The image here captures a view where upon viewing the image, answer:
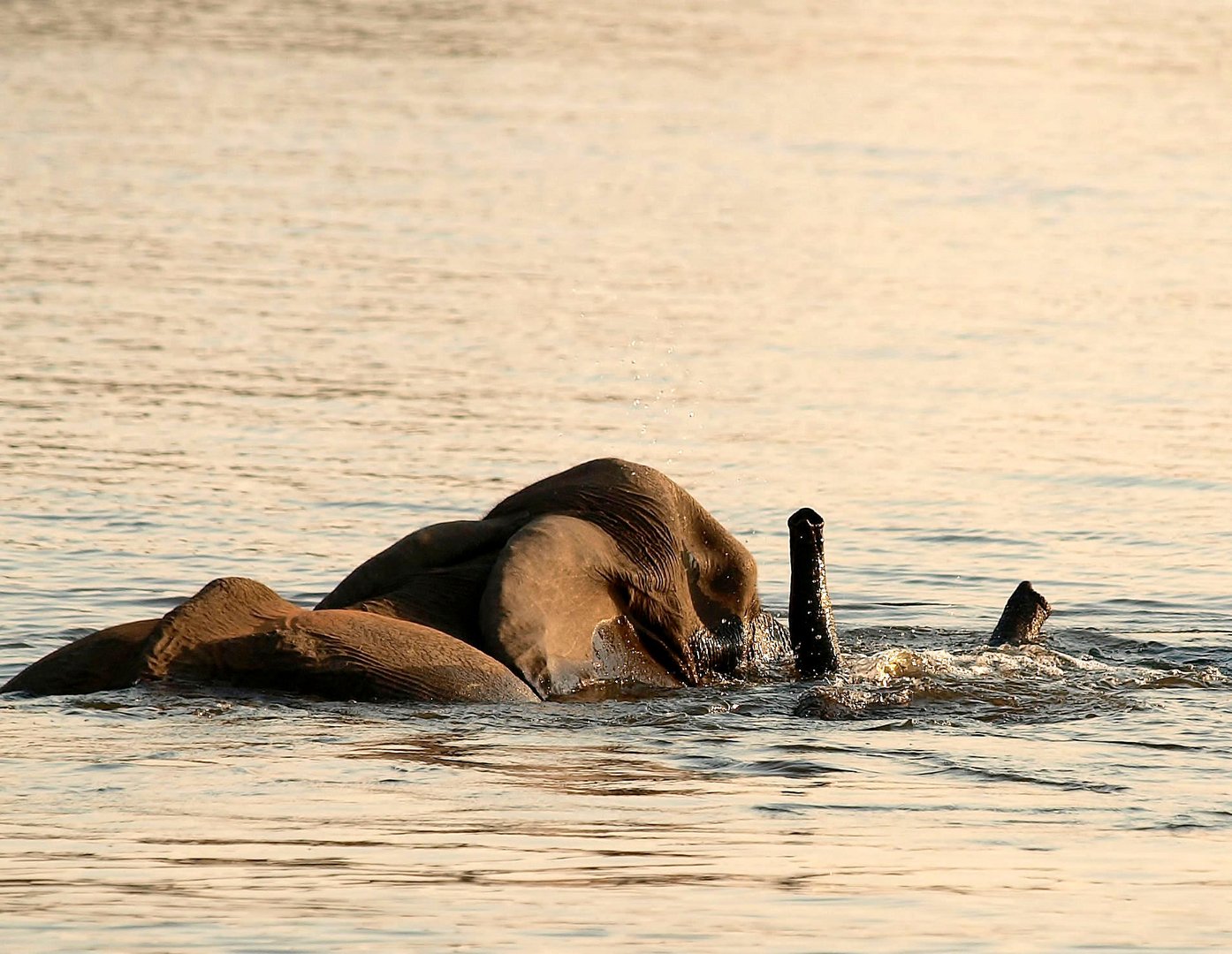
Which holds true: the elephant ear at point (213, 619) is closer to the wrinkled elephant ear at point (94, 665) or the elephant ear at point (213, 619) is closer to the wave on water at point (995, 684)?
the wrinkled elephant ear at point (94, 665)

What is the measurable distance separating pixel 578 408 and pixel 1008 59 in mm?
27770

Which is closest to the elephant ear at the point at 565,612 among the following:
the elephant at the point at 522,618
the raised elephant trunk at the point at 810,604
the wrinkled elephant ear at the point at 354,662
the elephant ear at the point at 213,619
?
the elephant at the point at 522,618

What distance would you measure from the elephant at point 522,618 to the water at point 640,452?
0.20 meters

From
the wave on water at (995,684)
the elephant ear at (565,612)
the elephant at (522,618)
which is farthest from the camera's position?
the wave on water at (995,684)

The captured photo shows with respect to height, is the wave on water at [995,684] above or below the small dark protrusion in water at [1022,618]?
below

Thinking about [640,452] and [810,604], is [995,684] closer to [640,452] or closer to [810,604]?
[810,604]

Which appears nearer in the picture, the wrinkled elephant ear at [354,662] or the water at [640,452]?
the water at [640,452]

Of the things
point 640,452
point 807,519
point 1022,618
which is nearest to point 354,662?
point 807,519

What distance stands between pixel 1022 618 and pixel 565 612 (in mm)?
2480

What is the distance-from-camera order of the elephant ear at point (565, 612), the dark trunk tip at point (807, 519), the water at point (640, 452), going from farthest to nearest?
the dark trunk tip at point (807, 519)
the elephant ear at point (565, 612)
the water at point (640, 452)

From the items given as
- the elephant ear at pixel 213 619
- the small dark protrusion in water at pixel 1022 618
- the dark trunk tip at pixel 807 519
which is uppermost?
the dark trunk tip at pixel 807 519

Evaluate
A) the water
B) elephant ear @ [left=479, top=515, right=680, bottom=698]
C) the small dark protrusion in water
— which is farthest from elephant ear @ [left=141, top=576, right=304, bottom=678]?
the small dark protrusion in water

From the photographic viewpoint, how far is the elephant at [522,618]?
955cm

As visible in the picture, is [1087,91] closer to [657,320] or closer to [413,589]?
[657,320]
